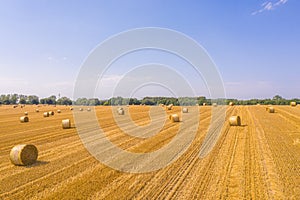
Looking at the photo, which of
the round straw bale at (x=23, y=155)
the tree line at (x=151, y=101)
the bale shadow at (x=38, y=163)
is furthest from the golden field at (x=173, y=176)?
the tree line at (x=151, y=101)

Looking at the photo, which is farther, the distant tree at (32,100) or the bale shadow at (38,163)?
the distant tree at (32,100)

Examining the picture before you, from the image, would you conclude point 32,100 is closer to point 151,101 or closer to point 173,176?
point 151,101

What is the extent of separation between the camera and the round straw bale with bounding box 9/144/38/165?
992 centimetres

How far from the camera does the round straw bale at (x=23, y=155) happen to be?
992 cm

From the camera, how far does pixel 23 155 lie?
998 cm

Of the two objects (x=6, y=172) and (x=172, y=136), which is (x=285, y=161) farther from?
(x=6, y=172)

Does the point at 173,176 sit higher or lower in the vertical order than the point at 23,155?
lower

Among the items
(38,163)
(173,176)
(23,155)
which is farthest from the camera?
(38,163)

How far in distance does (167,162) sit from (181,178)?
6.25ft

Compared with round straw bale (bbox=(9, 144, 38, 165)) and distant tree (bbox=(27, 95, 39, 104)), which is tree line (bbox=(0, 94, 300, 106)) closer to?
distant tree (bbox=(27, 95, 39, 104))

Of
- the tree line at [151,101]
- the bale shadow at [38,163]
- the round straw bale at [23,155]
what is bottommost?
the bale shadow at [38,163]

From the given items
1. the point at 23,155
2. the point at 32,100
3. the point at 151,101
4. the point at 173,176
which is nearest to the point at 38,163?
the point at 23,155

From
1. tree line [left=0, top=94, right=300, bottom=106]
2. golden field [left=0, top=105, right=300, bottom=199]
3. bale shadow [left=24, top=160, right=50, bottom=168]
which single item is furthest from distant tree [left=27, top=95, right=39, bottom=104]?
bale shadow [left=24, top=160, right=50, bottom=168]

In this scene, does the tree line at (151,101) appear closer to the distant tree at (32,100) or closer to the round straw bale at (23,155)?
the distant tree at (32,100)
